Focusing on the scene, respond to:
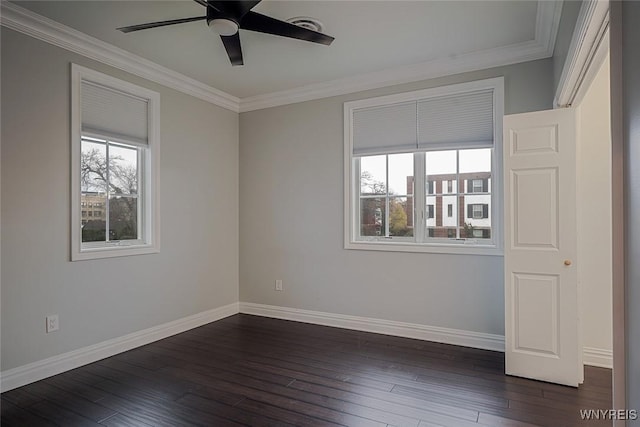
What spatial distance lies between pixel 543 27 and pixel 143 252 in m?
3.96

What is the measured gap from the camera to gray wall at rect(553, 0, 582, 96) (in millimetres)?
1974

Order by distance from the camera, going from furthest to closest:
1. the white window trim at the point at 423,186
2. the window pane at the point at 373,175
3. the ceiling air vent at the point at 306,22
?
the window pane at the point at 373,175 → the white window trim at the point at 423,186 → the ceiling air vent at the point at 306,22

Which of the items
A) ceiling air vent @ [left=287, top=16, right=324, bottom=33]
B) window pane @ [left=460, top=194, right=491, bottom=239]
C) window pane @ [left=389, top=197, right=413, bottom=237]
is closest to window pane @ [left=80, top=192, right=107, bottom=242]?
ceiling air vent @ [left=287, top=16, right=324, bottom=33]

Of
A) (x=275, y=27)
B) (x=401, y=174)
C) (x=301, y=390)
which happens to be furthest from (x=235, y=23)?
(x=301, y=390)

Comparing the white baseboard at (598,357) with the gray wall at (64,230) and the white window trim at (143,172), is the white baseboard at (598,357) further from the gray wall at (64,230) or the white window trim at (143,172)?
the white window trim at (143,172)

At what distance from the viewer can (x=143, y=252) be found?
3.58 meters

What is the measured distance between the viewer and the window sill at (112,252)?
10.0 feet

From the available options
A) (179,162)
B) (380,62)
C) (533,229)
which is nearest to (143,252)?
(179,162)

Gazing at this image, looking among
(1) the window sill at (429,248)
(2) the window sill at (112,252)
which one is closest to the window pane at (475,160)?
(1) the window sill at (429,248)

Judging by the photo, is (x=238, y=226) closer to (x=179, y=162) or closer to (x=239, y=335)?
(x=179, y=162)

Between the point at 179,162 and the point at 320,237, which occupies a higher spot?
the point at 179,162

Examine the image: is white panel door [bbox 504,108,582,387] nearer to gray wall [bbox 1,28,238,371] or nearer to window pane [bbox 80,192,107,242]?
gray wall [bbox 1,28,238,371]

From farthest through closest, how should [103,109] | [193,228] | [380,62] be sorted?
[193,228]
[380,62]
[103,109]

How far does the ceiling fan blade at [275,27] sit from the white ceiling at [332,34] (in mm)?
281
